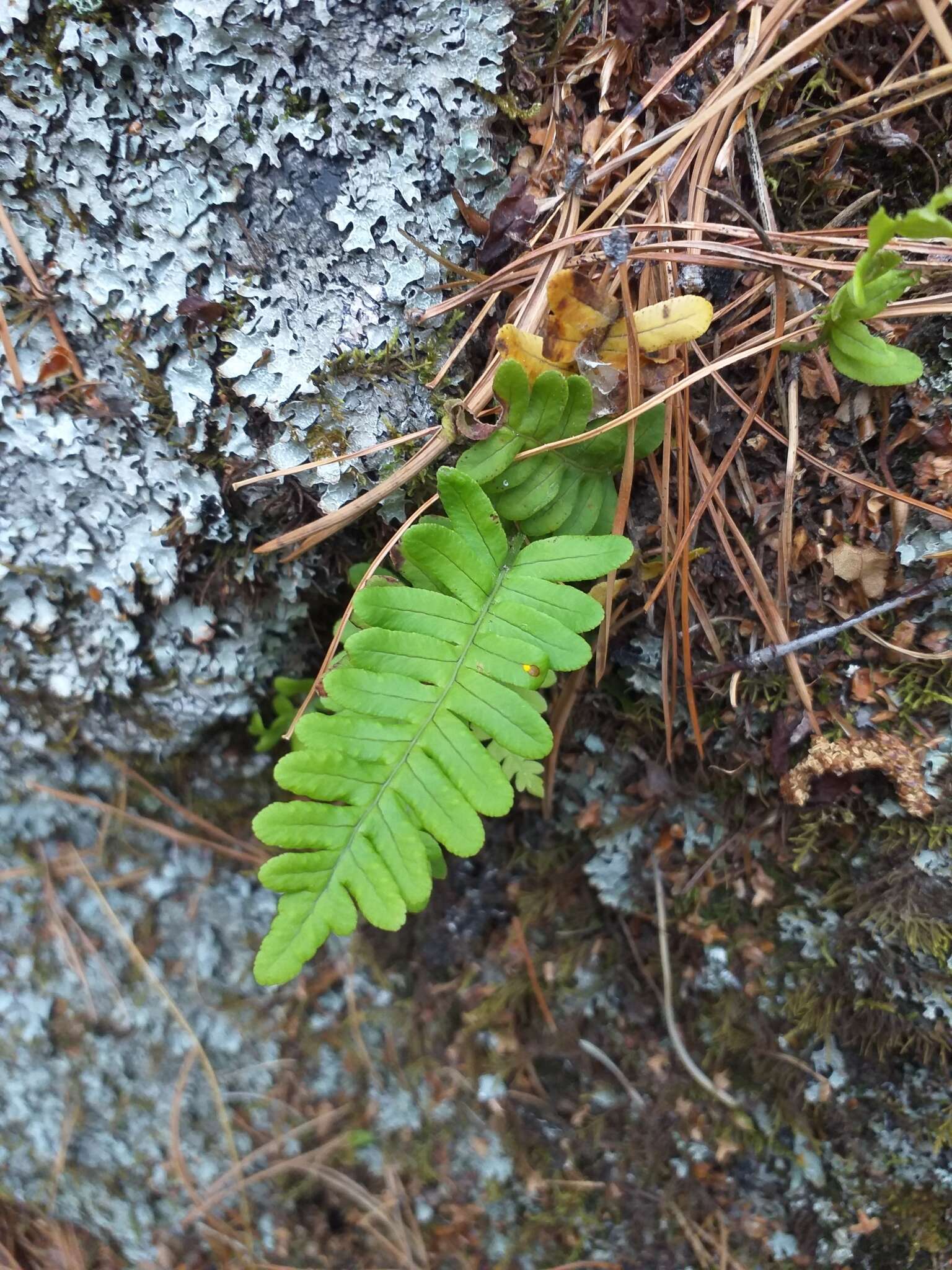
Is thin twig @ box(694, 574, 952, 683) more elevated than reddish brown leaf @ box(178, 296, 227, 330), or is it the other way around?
reddish brown leaf @ box(178, 296, 227, 330)

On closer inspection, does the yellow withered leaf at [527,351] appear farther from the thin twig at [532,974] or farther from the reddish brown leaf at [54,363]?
the thin twig at [532,974]

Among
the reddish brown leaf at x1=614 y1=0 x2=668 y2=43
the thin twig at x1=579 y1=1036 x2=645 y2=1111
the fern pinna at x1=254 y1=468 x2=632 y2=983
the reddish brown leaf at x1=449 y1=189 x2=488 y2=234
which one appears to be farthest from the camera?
the thin twig at x1=579 y1=1036 x2=645 y2=1111

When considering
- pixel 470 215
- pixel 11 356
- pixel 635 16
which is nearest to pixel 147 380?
pixel 11 356

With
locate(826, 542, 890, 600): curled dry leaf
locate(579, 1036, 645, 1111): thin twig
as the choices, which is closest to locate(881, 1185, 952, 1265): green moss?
locate(579, 1036, 645, 1111): thin twig

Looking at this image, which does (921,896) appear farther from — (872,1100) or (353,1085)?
(353,1085)

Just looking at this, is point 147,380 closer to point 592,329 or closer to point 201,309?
point 201,309

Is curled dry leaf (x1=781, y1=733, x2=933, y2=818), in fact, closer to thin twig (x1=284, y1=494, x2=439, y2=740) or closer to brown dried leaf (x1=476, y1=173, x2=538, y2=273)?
thin twig (x1=284, y1=494, x2=439, y2=740)

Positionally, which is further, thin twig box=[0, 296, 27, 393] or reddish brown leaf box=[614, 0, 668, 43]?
thin twig box=[0, 296, 27, 393]
